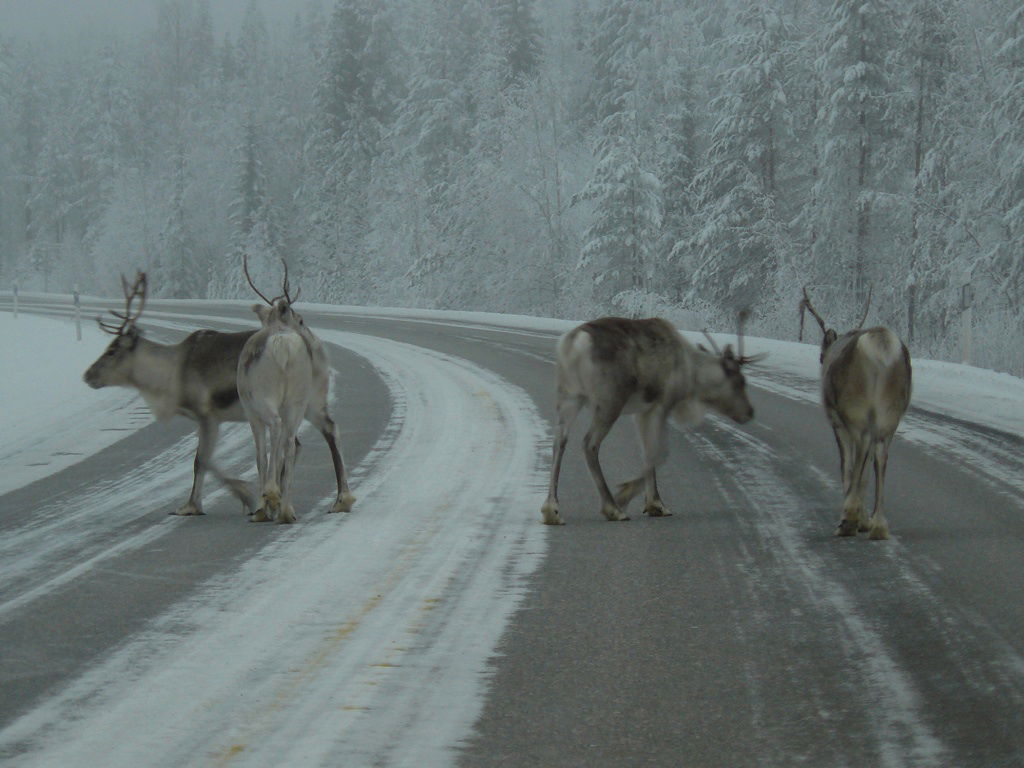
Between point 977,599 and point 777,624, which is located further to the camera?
point 977,599

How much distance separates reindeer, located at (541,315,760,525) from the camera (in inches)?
331

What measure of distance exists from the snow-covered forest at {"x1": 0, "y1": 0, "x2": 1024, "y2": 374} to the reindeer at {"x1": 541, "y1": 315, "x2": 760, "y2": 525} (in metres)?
9.30

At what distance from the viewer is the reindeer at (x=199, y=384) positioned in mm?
8680

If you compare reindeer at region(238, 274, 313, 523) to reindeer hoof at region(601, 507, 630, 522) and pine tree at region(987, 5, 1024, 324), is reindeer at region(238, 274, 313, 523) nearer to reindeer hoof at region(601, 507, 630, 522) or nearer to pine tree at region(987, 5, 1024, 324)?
reindeer hoof at region(601, 507, 630, 522)

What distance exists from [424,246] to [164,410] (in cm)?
4646

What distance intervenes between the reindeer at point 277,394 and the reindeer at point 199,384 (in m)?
0.36

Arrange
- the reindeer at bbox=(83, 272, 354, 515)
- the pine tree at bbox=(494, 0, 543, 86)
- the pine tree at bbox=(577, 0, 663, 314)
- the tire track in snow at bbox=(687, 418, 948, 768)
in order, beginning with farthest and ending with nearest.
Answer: the pine tree at bbox=(494, 0, 543, 86), the pine tree at bbox=(577, 0, 663, 314), the reindeer at bbox=(83, 272, 354, 515), the tire track in snow at bbox=(687, 418, 948, 768)

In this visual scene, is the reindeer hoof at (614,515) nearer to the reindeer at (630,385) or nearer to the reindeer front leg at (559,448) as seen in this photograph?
the reindeer at (630,385)

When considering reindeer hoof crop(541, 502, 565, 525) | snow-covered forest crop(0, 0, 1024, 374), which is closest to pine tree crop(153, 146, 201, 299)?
snow-covered forest crop(0, 0, 1024, 374)

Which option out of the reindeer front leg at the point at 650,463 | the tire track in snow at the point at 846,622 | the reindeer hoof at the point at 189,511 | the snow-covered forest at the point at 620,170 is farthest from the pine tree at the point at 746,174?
the reindeer hoof at the point at 189,511

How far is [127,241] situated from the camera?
74312 millimetres

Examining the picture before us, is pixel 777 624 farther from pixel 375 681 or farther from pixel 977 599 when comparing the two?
pixel 375 681

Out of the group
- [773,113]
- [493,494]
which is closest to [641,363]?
[493,494]

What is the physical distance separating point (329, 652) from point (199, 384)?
4260 millimetres
